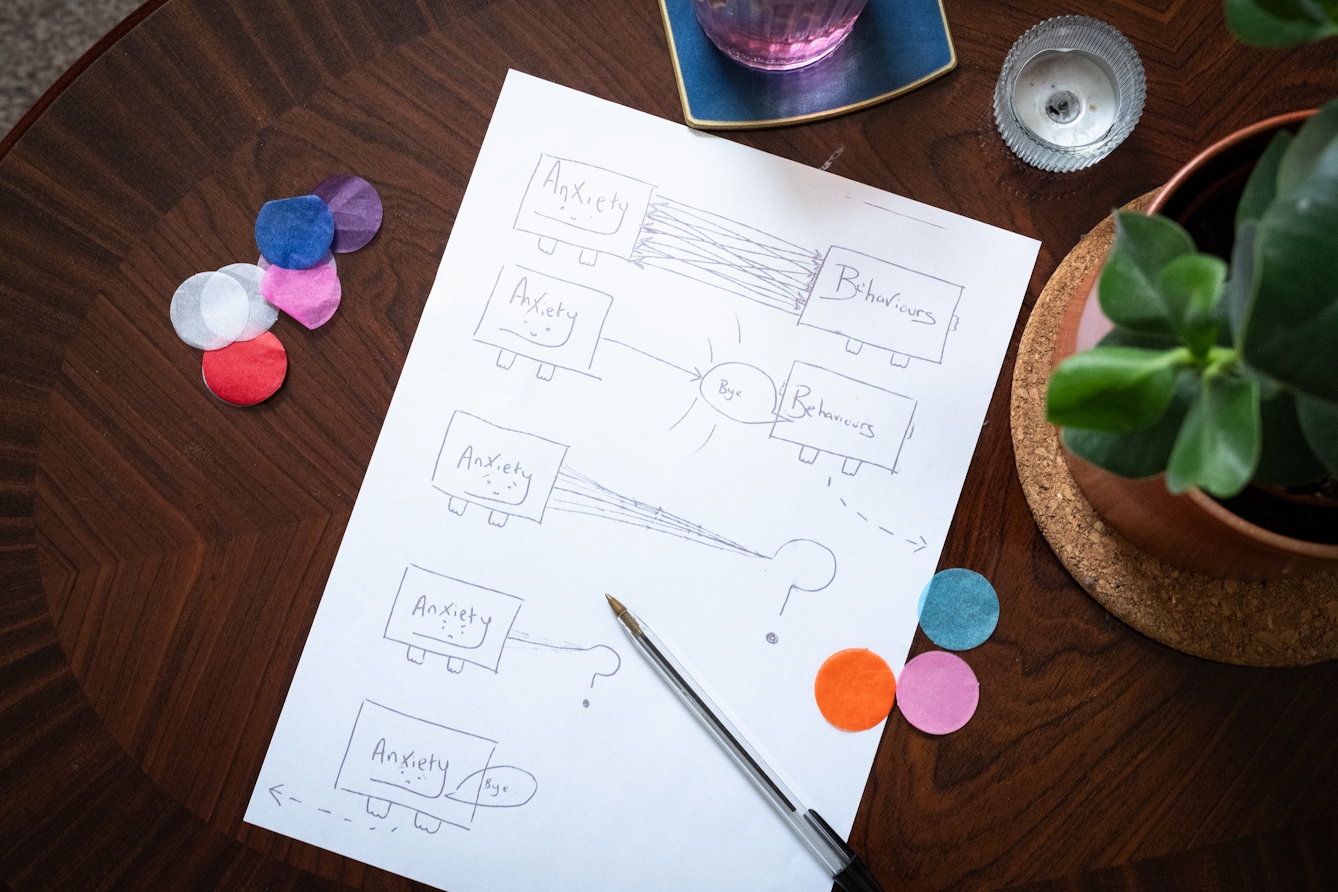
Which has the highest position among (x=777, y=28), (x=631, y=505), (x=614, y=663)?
(x=777, y=28)

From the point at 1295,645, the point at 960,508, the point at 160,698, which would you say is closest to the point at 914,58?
the point at 960,508

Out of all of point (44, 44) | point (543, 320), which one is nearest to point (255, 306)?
point (543, 320)

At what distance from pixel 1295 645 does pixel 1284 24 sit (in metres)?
0.40

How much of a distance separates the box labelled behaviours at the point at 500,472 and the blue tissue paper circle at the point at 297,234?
0.16 meters

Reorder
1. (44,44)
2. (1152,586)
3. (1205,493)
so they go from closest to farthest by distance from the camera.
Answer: (1205,493)
(1152,586)
(44,44)

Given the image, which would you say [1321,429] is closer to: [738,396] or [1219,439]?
[1219,439]

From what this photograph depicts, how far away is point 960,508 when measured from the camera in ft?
1.92

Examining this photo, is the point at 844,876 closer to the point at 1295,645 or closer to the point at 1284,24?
the point at 1295,645

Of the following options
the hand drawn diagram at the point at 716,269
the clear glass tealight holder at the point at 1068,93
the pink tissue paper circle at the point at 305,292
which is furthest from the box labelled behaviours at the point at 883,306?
the pink tissue paper circle at the point at 305,292

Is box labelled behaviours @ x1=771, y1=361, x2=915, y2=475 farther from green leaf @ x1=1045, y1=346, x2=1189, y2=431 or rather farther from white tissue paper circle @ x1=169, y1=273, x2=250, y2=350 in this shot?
white tissue paper circle @ x1=169, y1=273, x2=250, y2=350

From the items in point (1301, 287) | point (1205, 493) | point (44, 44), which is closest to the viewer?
point (1301, 287)

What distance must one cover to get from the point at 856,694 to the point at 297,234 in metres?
0.48

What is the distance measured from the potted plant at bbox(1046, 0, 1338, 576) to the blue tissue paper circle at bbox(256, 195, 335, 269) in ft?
1.57

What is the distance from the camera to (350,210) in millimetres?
607
